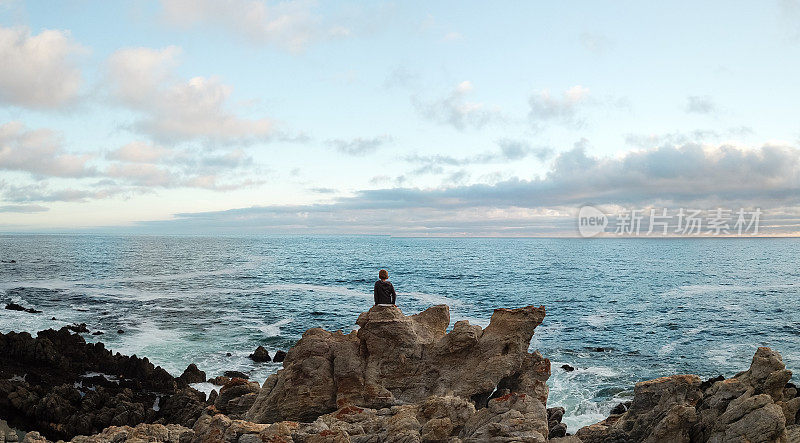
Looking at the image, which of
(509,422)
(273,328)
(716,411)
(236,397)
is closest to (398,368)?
(509,422)

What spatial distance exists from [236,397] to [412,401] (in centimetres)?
775

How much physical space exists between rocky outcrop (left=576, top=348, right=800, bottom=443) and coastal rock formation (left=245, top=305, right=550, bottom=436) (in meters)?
3.22

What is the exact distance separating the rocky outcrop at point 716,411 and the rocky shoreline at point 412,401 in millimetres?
37

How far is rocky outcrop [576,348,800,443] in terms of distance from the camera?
Answer: 13430 mm

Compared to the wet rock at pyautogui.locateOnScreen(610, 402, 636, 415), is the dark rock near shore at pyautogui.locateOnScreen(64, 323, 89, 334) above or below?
above

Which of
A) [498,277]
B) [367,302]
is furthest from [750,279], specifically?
[367,302]

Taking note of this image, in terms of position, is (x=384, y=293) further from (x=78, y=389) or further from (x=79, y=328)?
(x=79, y=328)

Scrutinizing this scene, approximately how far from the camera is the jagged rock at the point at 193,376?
27.9 metres

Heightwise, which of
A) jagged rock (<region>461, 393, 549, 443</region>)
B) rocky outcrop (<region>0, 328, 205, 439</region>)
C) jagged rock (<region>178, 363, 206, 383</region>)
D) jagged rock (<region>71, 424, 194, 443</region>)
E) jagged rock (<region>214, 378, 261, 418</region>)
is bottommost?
jagged rock (<region>178, 363, 206, 383</region>)

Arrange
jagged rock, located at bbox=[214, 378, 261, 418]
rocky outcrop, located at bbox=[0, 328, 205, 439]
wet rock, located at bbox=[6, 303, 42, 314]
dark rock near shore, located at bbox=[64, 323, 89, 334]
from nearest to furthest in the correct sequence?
1. jagged rock, located at bbox=[214, 378, 261, 418]
2. rocky outcrop, located at bbox=[0, 328, 205, 439]
3. dark rock near shore, located at bbox=[64, 323, 89, 334]
4. wet rock, located at bbox=[6, 303, 42, 314]

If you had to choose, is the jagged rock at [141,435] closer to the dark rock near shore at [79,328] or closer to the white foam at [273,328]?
the white foam at [273,328]

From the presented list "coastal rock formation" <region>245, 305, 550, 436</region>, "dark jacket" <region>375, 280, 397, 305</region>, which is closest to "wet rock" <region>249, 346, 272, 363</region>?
"coastal rock formation" <region>245, 305, 550, 436</region>

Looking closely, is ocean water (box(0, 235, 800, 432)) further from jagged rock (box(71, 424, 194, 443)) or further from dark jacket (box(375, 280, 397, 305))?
jagged rock (box(71, 424, 194, 443))

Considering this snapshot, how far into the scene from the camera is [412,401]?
16.9 meters
